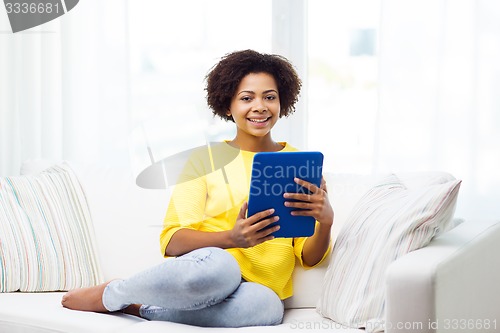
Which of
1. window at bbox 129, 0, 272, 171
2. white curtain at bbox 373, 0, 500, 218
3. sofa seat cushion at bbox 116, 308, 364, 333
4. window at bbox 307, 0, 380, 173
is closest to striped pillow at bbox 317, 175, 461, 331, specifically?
sofa seat cushion at bbox 116, 308, 364, 333

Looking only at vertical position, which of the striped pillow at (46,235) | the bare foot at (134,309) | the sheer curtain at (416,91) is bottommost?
the bare foot at (134,309)

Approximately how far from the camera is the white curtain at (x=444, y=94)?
269 centimetres

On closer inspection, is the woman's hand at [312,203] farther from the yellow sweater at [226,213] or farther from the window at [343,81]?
the window at [343,81]

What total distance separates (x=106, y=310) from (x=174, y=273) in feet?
0.91

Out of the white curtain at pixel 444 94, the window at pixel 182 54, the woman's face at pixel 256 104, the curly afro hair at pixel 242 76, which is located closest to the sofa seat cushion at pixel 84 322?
the woman's face at pixel 256 104

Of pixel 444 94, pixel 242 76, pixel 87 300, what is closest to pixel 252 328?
pixel 87 300

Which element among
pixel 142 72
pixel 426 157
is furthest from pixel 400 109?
pixel 142 72

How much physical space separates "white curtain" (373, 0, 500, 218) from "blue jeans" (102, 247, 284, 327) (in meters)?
1.07

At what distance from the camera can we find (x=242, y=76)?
7.23ft

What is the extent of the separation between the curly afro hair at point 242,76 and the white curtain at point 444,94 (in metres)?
0.65

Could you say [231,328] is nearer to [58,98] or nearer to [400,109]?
[400,109]

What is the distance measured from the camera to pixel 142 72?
3348mm

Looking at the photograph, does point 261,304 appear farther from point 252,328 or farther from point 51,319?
point 51,319

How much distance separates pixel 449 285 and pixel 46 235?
3.85 feet
